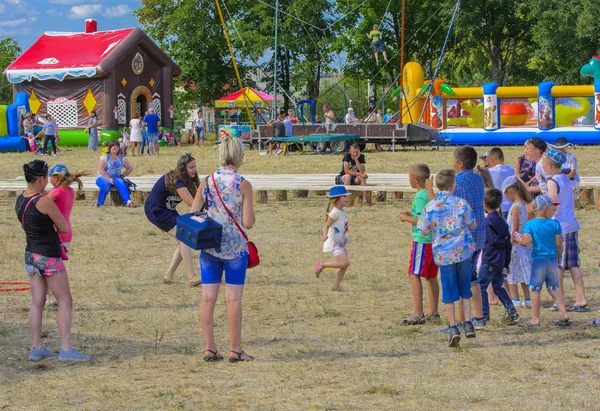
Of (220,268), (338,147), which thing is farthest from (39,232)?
(338,147)

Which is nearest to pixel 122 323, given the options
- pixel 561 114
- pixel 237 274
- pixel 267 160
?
pixel 237 274

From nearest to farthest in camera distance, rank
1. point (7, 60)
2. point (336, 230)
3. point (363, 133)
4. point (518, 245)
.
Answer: point (518, 245) → point (336, 230) → point (363, 133) → point (7, 60)

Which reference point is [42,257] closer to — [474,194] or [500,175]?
[474,194]

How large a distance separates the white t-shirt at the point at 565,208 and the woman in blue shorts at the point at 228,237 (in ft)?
10.3

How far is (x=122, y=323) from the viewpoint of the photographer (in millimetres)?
8250

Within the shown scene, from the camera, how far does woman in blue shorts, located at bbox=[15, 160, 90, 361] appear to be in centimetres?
683

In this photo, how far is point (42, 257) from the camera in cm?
686

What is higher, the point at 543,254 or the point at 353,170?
the point at 353,170

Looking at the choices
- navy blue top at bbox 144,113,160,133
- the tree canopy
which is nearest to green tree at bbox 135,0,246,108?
the tree canopy

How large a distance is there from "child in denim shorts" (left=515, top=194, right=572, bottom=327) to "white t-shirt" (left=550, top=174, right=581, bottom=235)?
0.44 metres

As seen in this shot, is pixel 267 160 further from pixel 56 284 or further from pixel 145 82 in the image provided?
pixel 56 284

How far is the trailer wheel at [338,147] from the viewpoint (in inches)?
1176

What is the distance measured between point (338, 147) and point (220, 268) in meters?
23.6

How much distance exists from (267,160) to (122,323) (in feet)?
63.4
